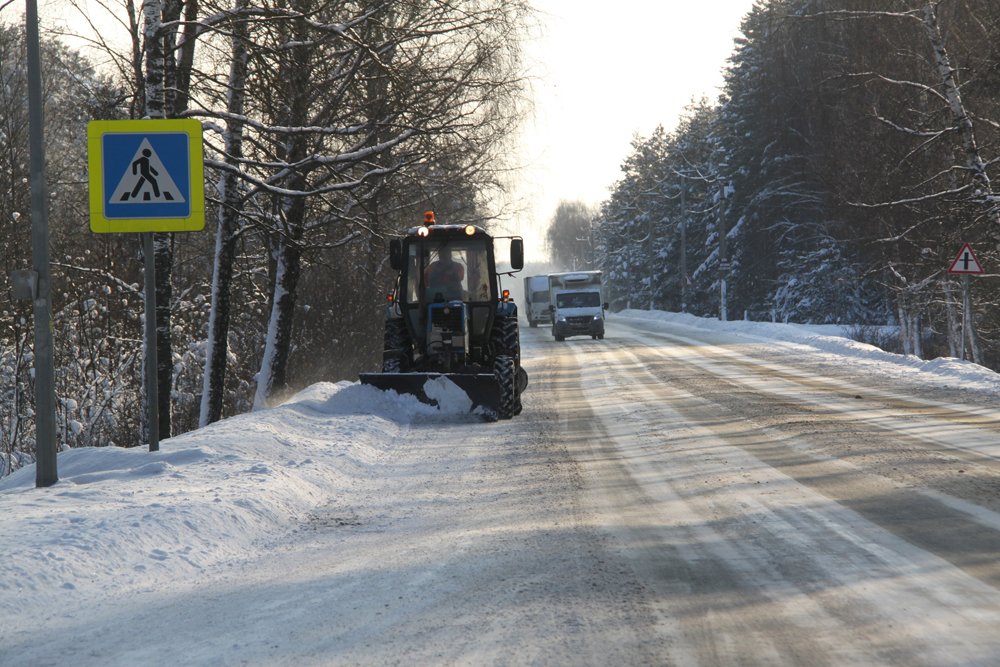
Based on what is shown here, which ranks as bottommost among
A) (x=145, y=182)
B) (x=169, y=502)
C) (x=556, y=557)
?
(x=556, y=557)

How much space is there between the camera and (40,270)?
619 cm

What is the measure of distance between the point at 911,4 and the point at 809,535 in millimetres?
19501

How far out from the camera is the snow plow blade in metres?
10.7

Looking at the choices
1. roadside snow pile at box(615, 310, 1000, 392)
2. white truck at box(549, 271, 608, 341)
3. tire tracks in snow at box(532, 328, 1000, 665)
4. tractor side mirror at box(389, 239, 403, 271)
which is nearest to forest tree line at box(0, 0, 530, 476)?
tractor side mirror at box(389, 239, 403, 271)

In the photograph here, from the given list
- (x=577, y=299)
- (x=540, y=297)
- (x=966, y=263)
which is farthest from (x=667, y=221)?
(x=966, y=263)

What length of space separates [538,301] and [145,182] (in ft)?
129

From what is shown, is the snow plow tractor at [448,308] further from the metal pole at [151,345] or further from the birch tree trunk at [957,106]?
the birch tree trunk at [957,106]

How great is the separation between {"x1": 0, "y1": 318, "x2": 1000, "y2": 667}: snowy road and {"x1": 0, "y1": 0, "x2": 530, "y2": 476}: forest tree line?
15.2 feet

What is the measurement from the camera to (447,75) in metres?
13.6

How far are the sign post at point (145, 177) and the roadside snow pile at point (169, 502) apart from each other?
0.84m

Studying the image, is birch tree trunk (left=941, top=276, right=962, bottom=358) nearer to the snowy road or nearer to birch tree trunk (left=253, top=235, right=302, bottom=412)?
the snowy road

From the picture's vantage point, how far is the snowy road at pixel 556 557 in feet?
11.0

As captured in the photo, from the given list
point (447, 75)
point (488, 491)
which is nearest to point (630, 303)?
point (447, 75)

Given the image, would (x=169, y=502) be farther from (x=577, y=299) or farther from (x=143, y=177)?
(x=577, y=299)
